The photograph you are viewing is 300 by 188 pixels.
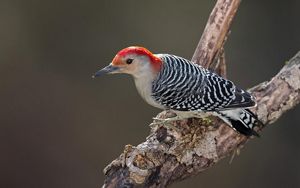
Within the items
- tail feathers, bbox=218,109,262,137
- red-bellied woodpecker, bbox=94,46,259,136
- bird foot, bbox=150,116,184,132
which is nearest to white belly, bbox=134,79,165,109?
red-bellied woodpecker, bbox=94,46,259,136

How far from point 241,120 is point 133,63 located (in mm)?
822

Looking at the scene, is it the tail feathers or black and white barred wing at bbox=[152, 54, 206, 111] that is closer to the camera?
the tail feathers

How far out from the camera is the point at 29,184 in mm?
5660

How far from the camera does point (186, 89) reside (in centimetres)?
391

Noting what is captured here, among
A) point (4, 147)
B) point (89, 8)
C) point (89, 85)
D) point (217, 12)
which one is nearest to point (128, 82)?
point (89, 85)

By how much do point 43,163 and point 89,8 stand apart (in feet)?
5.35

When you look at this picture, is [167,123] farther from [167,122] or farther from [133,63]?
[133,63]

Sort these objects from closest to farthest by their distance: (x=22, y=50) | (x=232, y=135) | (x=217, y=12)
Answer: (x=232, y=135) < (x=217, y=12) < (x=22, y=50)

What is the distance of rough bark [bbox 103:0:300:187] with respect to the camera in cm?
350

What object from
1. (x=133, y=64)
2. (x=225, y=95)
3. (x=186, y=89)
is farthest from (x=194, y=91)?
(x=133, y=64)

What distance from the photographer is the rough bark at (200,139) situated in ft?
11.5

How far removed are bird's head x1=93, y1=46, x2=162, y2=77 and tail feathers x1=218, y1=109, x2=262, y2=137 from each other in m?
0.58

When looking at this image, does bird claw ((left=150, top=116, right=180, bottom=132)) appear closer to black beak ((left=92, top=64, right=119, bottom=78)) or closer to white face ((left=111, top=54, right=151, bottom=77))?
white face ((left=111, top=54, right=151, bottom=77))

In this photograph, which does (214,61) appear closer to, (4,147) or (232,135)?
(232,135)
